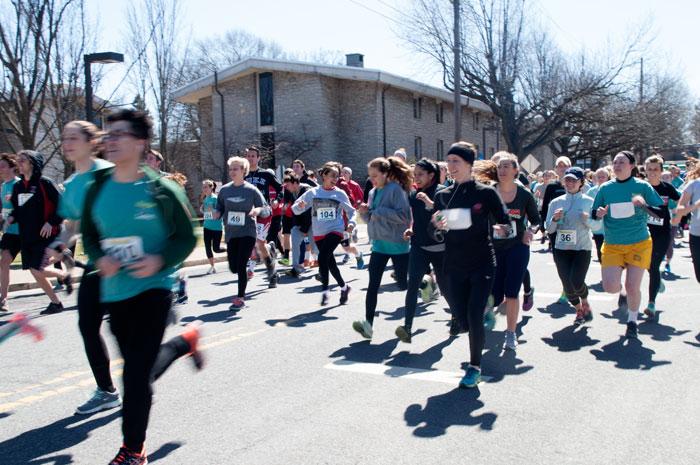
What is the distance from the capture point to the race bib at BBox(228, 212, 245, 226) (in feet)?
28.9

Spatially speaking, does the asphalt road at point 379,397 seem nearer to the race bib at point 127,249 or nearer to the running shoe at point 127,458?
the running shoe at point 127,458

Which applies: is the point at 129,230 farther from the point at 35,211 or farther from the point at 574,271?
the point at 574,271

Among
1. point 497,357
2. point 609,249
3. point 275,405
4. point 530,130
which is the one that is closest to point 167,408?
point 275,405

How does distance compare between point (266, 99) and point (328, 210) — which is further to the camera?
point (266, 99)

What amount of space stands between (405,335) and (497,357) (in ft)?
2.95

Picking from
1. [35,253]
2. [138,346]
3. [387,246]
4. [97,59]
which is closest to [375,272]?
[387,246]

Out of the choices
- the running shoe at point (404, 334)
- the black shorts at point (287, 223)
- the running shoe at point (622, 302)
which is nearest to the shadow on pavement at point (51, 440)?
the running shoe at point (404, 334)

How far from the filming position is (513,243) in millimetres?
6836

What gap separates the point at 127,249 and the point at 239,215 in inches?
205

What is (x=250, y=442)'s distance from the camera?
14.0 ft

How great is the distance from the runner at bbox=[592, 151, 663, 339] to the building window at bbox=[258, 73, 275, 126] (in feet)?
93.5

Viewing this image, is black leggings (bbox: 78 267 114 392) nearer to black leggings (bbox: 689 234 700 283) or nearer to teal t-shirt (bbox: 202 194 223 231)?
black leggings (bbox: 689 234 700 283)

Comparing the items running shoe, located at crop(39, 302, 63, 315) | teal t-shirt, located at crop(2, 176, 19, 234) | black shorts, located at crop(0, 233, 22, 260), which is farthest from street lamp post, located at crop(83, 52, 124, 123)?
running shoe, located at crop(39, 302, 63, 315)

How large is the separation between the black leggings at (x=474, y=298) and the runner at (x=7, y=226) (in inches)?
232
